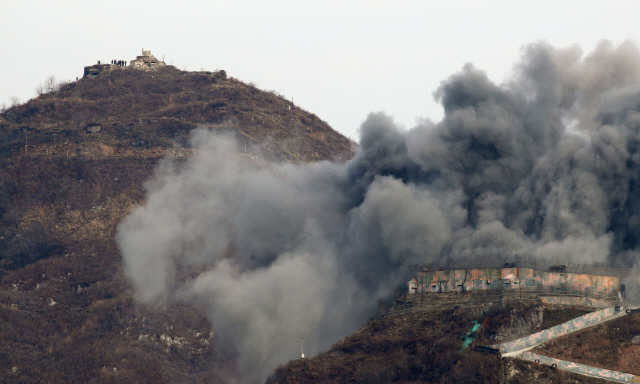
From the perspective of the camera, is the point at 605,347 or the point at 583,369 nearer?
the point at 583,369

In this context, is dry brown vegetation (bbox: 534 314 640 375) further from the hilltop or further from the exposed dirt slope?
the hilltop

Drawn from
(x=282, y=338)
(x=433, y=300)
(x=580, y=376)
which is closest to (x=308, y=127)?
(x=282, y=338)

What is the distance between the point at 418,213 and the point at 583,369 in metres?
31.5

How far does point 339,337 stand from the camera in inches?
5010

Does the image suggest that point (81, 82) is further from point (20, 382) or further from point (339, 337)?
point (339, 337)

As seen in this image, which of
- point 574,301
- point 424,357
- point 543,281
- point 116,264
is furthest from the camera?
point 116,264

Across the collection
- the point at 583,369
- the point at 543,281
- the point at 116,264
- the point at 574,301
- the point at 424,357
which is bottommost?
the point at 583,369

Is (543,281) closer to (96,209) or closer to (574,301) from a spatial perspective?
(574,301)

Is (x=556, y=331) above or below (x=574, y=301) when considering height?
below

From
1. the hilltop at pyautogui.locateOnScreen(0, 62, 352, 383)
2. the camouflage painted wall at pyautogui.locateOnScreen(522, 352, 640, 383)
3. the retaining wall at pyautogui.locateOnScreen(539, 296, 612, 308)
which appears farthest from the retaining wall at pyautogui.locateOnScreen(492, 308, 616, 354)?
the hilltop at pyautogui.locateOnScreen(0, 62, 352, 383)

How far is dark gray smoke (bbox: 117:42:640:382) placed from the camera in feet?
390

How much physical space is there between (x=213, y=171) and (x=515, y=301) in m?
74.0

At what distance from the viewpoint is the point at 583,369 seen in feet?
324

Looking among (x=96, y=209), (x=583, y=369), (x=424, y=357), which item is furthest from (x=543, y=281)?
(x=96, y=209)
